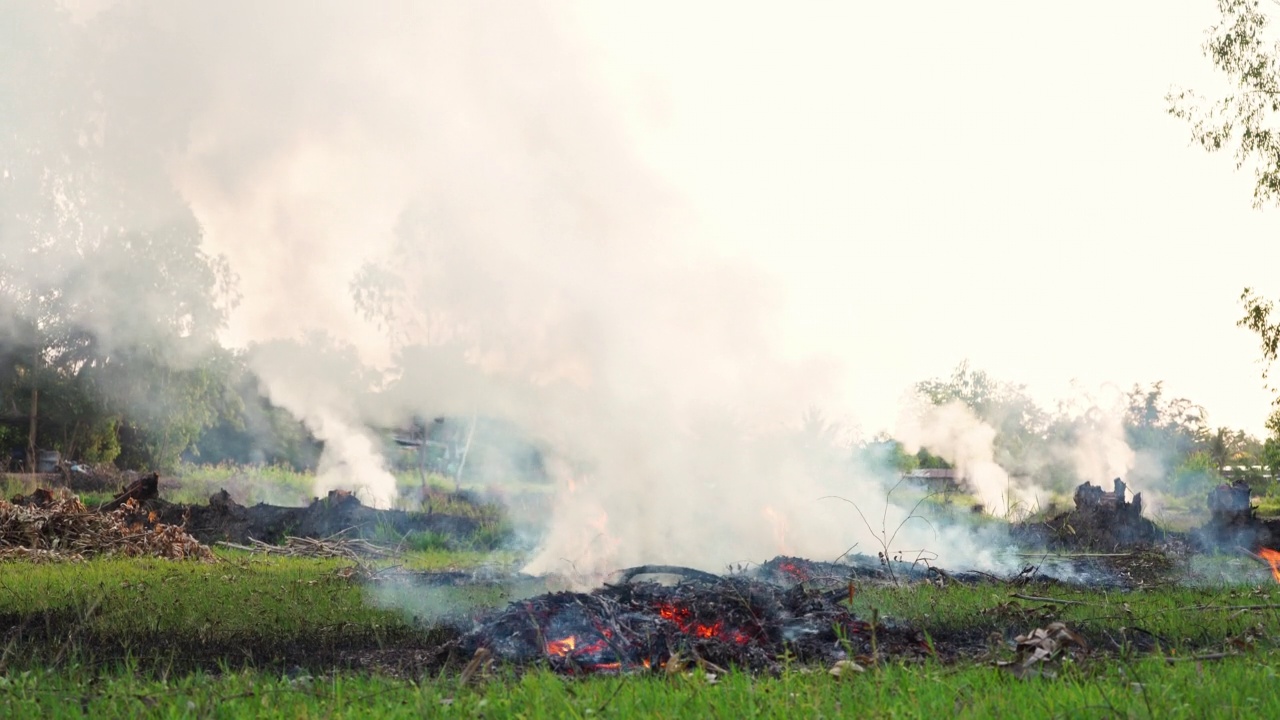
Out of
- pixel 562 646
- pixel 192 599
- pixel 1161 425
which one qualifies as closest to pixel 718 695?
pixel 562 646

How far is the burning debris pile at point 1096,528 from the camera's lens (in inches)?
727

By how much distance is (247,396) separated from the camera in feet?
137

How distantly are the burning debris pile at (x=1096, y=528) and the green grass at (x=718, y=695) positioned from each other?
42.8 ft

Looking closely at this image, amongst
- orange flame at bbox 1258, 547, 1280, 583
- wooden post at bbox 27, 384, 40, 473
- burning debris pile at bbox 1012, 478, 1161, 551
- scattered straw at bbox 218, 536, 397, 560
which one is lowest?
scattered straw at bbox 218, 536, 397, 560

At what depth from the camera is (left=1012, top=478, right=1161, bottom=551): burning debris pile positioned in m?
18.5

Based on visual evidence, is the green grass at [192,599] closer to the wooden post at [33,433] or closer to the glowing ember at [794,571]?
the glowing ember at [794,571]

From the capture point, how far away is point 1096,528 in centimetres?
1920

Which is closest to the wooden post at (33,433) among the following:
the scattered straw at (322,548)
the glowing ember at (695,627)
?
the scattered straw at (322,548)

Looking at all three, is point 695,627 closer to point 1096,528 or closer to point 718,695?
point 718,695

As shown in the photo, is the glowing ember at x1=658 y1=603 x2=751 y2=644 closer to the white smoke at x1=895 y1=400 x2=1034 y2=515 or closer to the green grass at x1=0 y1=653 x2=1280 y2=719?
the green grass at x1=0 y1=653 x2=1280 y2=719

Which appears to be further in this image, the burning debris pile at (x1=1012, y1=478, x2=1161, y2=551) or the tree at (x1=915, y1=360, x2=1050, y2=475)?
the tree at (x1=915, y1=360, x2=1050, y2=475)

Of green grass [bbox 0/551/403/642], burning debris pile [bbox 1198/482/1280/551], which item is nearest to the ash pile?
green grass [bbox 0/551/403/642]

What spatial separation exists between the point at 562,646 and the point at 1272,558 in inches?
537

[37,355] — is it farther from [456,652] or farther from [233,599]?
[456,652]
